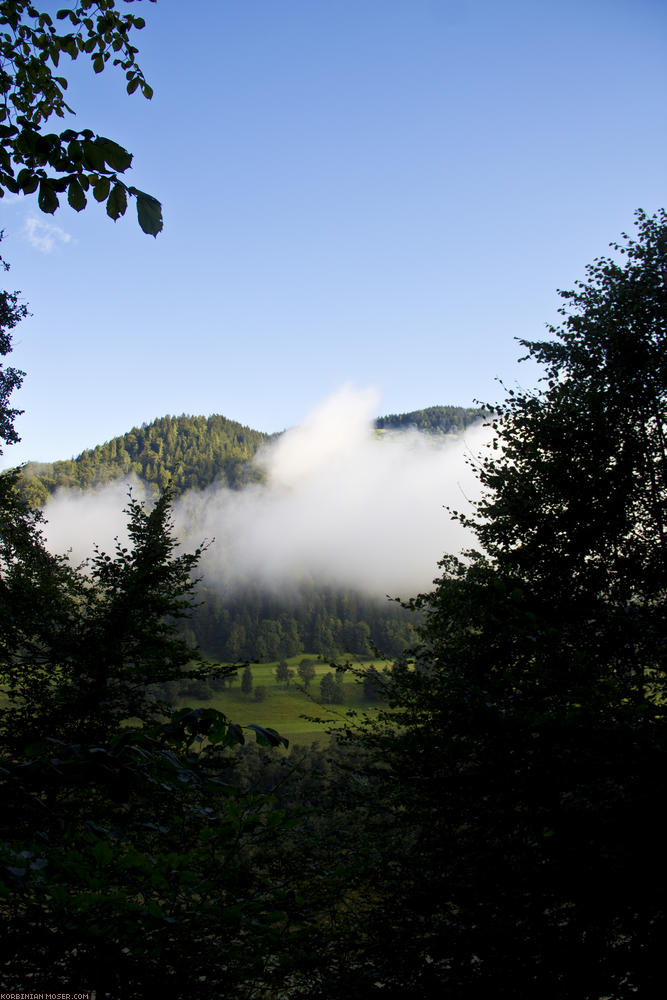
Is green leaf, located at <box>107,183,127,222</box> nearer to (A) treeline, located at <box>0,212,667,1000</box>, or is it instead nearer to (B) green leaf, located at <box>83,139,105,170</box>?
(B) green leaf, located at <box>83,139,105,170</box>

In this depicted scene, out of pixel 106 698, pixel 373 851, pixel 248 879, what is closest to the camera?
pixel 248 879

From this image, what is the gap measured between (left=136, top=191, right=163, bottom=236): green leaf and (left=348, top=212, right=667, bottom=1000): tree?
16.8ft

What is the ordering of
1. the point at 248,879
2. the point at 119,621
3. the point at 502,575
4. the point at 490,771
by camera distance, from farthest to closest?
1. the point at 119,621
2. the point at 502,575
3. the point at 490,771
4. the point at 248,879

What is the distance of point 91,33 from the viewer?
11.6 ft

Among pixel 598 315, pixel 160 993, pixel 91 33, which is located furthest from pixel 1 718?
pixel 598 315

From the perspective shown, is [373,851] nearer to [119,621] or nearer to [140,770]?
[140,770]

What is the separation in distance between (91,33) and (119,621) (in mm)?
12393

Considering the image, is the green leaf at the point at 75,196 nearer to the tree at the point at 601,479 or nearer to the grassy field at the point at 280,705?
the tree at the point at 601,479

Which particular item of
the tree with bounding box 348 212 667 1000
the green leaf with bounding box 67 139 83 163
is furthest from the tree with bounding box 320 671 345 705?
the green leaf with bounding box 67 139 83 163

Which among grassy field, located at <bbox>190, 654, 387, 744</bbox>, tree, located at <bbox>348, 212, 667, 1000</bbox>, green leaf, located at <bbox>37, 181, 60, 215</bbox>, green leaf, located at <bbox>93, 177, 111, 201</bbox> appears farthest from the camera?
grassy field, located at <bbox>190, 654, 387, 744</bbox>

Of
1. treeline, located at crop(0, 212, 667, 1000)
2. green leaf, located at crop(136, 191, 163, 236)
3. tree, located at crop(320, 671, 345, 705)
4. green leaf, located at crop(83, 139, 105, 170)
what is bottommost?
tree, located at crop(320, 671, 345, 705)

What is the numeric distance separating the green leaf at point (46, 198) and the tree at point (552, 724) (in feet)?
18.0

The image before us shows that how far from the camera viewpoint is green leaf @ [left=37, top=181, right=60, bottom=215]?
261 cm

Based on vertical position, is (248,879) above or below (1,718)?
above
